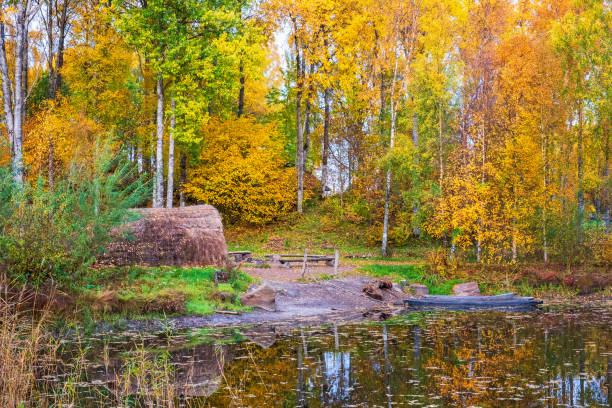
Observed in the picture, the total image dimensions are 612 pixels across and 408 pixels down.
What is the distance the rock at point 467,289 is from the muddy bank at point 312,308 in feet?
6.86

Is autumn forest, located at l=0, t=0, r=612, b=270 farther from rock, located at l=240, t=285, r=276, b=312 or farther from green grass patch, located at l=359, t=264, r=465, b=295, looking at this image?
rock, located at l=240, t=285, r=276, b=312

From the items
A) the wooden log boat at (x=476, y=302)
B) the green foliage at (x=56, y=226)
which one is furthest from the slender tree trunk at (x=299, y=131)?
the green foliage at (x=56, y=226)

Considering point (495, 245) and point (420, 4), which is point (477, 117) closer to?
point (495, 245)

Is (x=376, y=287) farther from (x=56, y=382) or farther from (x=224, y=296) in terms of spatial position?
(x=56, y=382)

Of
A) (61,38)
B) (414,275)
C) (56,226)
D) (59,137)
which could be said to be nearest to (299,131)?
(59,137)

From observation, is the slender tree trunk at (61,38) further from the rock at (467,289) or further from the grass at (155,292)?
the rock at (467,289)

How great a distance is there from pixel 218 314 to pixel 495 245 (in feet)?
45.8

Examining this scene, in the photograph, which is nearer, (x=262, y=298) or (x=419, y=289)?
(x=262, y=298)

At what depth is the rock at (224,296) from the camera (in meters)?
16.6

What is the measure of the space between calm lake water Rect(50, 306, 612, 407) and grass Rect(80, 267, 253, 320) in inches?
74.4

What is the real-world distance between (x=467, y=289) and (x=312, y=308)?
647cm

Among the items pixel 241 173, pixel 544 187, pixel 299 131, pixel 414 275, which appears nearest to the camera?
pixel 414 275

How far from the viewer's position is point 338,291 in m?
19.7

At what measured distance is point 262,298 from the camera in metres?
16.9
